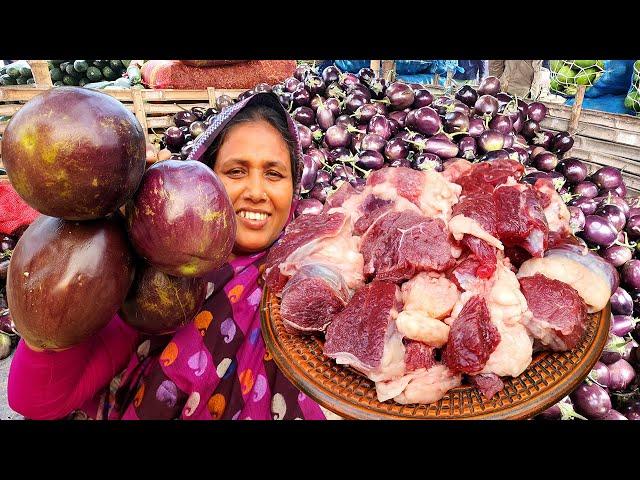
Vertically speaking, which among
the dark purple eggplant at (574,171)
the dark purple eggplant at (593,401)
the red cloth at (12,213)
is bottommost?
the dark purple eggplant at (593,401)

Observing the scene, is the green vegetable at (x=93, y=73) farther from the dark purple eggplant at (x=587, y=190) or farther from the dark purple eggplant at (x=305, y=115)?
the dark purple eggplant at (x=587, y=190)

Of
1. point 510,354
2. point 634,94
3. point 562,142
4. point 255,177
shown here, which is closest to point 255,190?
point 255,177

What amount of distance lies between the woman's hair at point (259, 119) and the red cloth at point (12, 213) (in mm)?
2294

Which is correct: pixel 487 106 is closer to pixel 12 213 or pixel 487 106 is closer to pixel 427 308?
pixel 427 308

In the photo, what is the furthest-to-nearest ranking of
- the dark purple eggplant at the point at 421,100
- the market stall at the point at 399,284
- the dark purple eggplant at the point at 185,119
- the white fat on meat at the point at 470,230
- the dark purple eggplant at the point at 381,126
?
the dark purple eggplant at the point at 185,119
the dark purple eggplant at the point at 421,100
the dark purple eggplant at the point at 381,126
the white fat on meat at the point at 470,230
the market stall at the point at 399,284

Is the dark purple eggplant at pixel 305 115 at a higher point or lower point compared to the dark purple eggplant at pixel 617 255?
higher

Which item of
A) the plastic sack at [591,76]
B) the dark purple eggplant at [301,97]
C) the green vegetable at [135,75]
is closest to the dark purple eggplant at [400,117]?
the dark purple eggplant at [301,97]

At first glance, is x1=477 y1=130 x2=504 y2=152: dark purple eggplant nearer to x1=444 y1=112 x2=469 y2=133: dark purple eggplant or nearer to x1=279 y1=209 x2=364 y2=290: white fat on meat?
x1=444 y1=112 x2=469 y2=133: dark purple eggplant

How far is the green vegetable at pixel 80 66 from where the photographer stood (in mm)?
7258

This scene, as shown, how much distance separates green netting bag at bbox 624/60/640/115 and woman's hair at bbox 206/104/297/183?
15.4 feet

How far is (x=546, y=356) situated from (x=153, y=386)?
1.49m

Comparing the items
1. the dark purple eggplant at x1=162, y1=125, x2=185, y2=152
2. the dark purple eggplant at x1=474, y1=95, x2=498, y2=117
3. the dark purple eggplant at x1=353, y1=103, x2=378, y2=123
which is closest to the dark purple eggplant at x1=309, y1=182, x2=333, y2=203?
the dark purple eggplant at x1=353, y1=103, x2=378, y2=123

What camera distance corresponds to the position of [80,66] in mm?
7266

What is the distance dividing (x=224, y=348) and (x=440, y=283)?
0.98 meters
